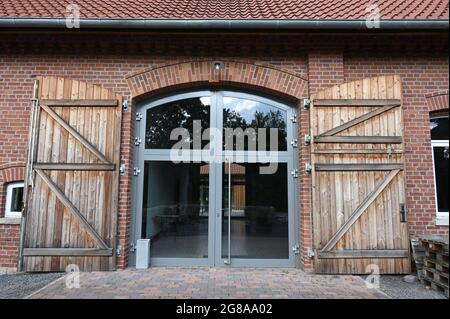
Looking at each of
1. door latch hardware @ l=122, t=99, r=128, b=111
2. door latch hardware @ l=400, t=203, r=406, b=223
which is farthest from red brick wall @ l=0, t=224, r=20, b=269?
door latch hardware @ l=400, t=203, r=406, b=223

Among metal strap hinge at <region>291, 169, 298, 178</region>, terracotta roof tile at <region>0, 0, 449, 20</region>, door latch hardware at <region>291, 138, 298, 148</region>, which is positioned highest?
terracotta roof tile at <region>0, 0, 449, 20</region>

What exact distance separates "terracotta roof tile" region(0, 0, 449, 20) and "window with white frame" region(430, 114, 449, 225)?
175cm

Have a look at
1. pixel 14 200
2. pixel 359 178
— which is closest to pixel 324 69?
pixel 359 178

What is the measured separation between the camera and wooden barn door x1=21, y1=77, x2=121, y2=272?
5.07 meters

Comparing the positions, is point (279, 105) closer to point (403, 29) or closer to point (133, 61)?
point (403, 29)

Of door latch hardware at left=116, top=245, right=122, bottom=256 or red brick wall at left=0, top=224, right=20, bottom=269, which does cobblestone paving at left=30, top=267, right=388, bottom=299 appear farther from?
red brick wall at left=0, top=224, right=20, bottom=269

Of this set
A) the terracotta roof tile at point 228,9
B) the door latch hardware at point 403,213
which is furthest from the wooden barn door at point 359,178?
the terracotta roof tile at point 228,9

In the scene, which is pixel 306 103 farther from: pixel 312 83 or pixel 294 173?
pixel 294 173

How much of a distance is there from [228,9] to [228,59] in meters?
1.18

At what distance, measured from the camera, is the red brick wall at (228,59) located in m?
5.44

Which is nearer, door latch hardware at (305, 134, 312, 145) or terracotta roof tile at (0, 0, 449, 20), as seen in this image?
door latch hardware at (305, 134, 312, 145)

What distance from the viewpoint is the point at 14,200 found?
216 inches

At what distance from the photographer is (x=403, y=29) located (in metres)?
5.17

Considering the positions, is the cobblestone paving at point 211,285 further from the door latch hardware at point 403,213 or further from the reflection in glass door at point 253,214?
the door latch hardware at point 403,213
